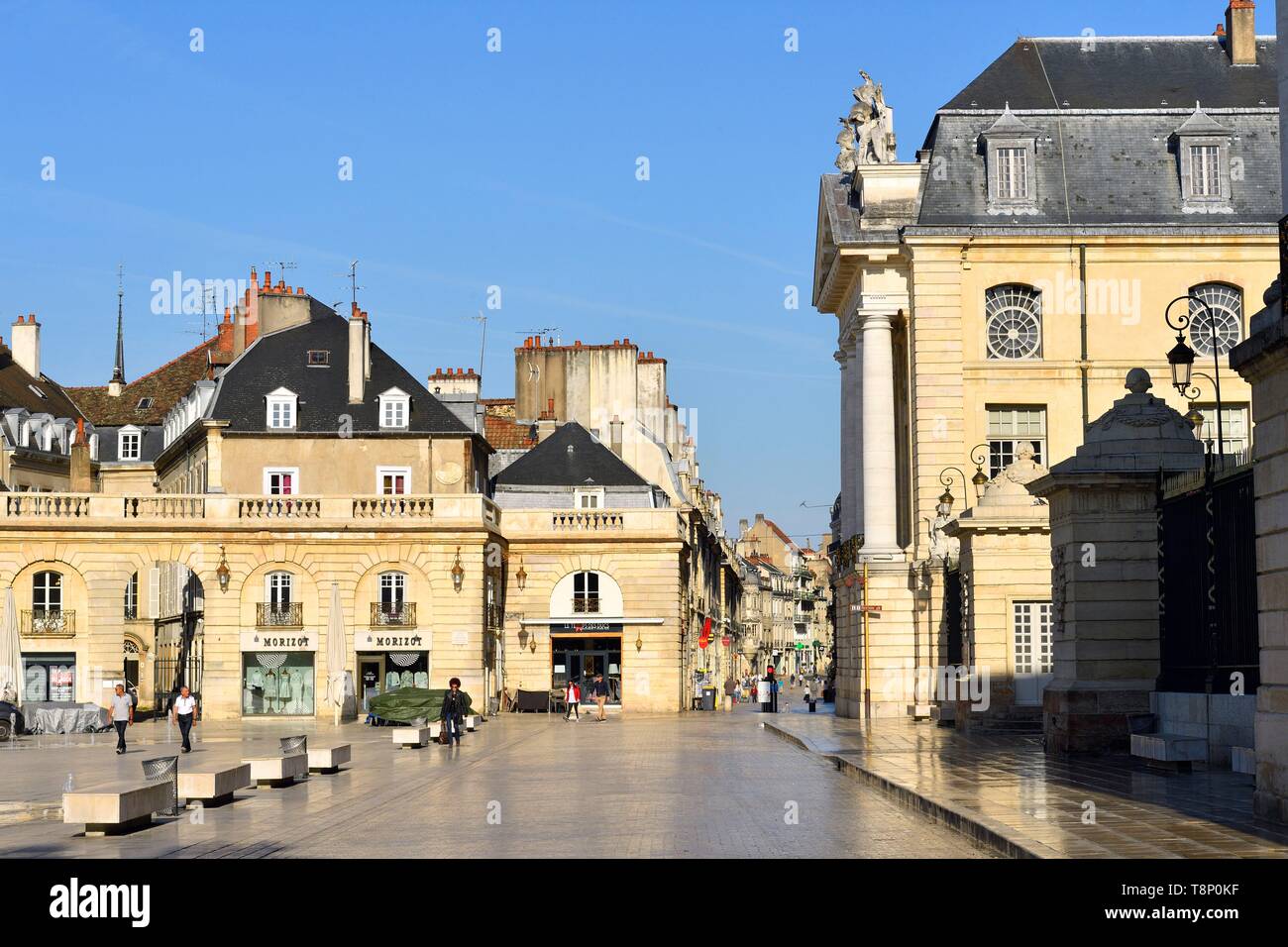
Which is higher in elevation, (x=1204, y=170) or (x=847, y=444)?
(x=1204, y=170)

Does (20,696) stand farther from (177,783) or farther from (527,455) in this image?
(177,783)

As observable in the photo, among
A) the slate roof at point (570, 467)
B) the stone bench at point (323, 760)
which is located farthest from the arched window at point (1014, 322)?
the slate roof at point (570, 467)

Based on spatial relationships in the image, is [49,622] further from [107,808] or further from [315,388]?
[107,808]

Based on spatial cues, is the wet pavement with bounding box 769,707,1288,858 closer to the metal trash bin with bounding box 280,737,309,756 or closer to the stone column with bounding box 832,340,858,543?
the metal trash bin with bounding box 280,737,309,756

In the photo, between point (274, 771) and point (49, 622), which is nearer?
point (274, 771)

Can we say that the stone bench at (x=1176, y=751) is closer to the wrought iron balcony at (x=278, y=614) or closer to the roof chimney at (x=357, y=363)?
the wrought iron balcony at (x=278, y=614)

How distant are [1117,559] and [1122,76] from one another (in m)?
25.2

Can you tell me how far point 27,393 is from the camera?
73.6m

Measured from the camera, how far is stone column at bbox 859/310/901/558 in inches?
1756

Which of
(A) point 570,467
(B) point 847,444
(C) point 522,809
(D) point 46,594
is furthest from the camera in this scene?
(A) point 570,467

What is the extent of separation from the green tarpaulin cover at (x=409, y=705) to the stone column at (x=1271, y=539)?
103 ft

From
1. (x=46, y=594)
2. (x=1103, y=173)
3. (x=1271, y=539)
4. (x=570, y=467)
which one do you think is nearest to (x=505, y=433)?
(x=570, y=467)

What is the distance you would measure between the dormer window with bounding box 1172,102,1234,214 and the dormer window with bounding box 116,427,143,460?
45314 mm

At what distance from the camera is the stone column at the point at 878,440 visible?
4459 cm
